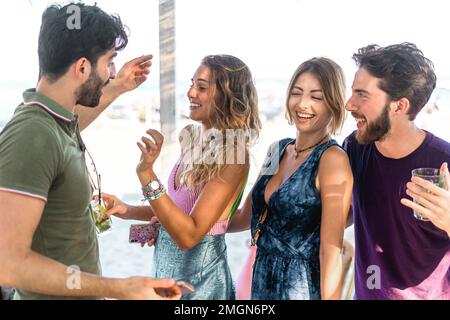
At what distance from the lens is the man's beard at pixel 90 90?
1274mm

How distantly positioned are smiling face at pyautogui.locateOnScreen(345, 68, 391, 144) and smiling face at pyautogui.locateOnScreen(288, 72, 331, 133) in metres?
0.09

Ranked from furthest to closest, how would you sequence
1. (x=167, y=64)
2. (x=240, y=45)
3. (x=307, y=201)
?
(x=240, y=45), (x=167, y=64), (x=307, y=201)

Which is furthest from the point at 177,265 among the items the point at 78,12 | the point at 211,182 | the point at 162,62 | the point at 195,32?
the point at 195,32

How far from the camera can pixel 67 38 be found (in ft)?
3.99

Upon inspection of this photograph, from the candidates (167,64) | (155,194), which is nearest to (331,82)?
(155,194)

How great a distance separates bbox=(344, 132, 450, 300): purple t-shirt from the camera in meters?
1.53

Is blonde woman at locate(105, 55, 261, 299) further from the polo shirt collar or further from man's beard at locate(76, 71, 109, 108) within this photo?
the polo shirt collar

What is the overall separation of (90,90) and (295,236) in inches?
28.7

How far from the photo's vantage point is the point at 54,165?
42.9 inches

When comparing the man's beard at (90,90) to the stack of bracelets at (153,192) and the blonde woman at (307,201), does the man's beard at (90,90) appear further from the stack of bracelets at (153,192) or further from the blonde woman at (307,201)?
the blonde woman at (307,201)

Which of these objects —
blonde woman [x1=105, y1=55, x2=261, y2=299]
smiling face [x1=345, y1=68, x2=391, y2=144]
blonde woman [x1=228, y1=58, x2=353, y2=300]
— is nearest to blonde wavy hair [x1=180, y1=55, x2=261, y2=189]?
blonde woman [x1=105, y1=55, x2=261, y2=299]

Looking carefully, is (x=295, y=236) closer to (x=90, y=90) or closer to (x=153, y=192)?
(x=153, y=192)

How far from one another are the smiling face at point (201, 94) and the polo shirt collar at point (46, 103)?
2.13 feet

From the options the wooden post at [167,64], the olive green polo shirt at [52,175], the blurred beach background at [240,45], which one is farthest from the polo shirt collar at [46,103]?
the blurred beach background at [240,45]
